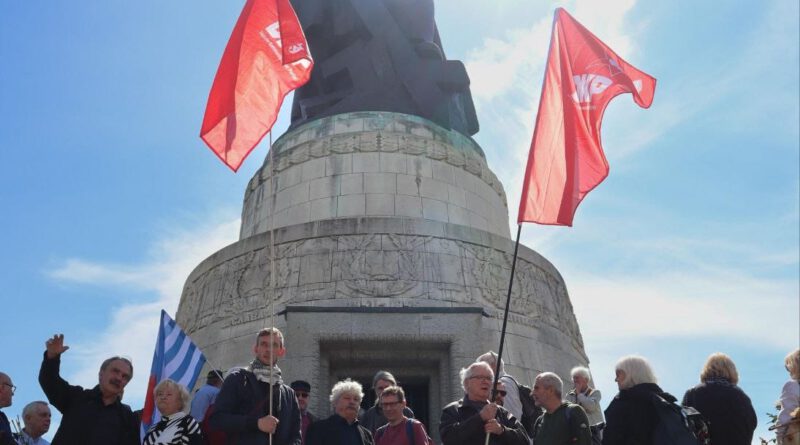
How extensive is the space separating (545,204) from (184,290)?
10.2 m

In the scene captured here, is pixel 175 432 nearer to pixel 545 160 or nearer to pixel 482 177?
pixel 545 160

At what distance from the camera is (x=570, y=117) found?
7031 mm

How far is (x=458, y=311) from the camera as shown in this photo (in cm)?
1212

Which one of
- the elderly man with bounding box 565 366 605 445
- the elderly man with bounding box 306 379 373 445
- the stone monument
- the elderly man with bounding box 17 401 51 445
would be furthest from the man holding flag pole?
the stone monument

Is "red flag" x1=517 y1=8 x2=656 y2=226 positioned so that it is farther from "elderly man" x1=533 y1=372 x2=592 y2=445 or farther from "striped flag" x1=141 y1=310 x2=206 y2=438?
"striped flag" x1=141 y1=310 x2=206 y2=438

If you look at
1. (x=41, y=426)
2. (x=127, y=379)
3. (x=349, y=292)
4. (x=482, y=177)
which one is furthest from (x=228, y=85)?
(x=482, y=177)

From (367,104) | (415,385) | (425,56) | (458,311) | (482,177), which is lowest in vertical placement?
(415,385)

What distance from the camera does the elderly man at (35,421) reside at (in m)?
6.31

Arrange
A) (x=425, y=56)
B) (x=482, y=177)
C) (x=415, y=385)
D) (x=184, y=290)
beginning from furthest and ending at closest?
(x=425, y=56) < (x=482, y=177) < (x=184, y=290) < (x=415, y=385)

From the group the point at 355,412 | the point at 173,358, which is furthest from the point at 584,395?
the point at 173,358

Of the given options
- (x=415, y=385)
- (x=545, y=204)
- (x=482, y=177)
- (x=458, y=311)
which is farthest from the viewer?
(x=482, y=177)

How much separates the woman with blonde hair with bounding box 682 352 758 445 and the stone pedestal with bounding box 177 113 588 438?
621 cm

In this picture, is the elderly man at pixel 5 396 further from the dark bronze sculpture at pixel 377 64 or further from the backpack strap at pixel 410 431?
the dark bronze sculpture at pixel 377 64

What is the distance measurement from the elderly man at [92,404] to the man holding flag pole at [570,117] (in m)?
3.17
